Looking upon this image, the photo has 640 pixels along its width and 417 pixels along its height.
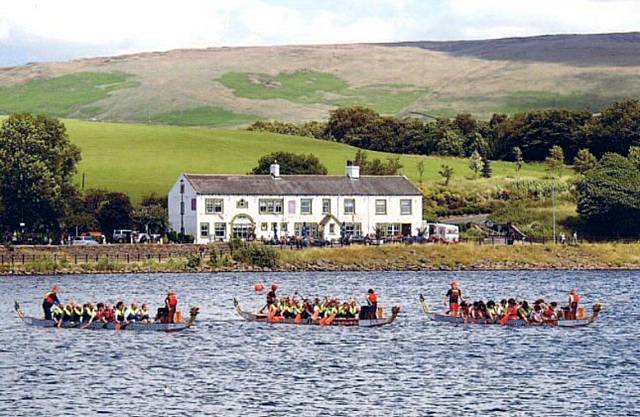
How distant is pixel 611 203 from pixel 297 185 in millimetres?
30244

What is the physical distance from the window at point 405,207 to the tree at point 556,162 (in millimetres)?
39957

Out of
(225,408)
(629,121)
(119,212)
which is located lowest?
(225,408)

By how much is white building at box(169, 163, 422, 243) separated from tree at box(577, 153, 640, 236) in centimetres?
1645

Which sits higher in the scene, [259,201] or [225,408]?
[259,201]

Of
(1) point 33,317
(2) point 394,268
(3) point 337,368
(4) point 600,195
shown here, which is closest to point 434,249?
(2) point 394,268

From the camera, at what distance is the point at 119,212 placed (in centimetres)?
13938

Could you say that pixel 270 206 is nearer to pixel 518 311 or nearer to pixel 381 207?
pixel 381 207

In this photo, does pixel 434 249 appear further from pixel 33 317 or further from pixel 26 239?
pixel 33 317

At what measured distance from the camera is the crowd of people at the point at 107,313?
6988 cm

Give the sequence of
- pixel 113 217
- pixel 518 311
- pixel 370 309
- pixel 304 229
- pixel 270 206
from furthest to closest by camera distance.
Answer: pixel 113 217
pixel 304 229
pixel 270 206
pixel 518 311
pixel 370 309

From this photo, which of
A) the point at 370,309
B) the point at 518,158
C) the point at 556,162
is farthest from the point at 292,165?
the point at 370,309

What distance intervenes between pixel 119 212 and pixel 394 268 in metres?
34.2

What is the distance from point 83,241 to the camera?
12488 centimetres

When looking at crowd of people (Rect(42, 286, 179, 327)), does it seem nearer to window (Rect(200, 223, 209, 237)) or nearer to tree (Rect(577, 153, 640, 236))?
window (Rect(200, 223, 209, 237))
